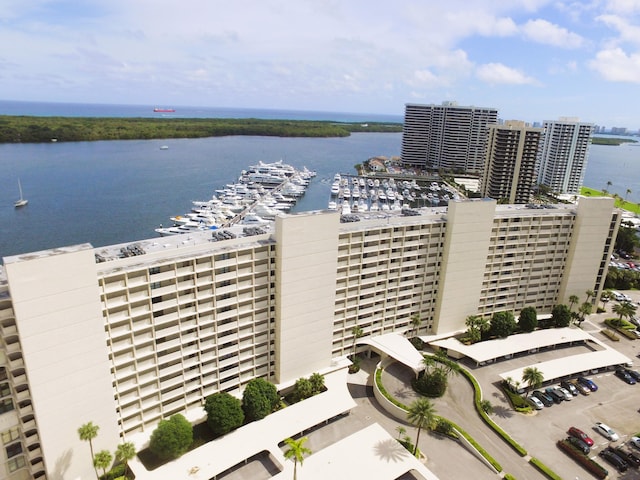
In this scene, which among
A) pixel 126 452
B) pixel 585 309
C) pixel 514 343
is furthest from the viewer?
pixel 585 309

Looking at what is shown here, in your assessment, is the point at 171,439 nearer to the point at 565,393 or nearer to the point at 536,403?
the point at 536,403

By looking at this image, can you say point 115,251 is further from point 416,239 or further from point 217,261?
point 416,239

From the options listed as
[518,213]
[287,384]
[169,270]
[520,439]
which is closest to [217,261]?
[169,270]

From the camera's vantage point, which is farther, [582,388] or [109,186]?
[109,186]

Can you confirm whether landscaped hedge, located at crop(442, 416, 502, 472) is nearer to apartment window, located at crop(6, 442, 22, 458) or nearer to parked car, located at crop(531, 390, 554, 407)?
parked car, located at crop(531, 390, 554, 407)

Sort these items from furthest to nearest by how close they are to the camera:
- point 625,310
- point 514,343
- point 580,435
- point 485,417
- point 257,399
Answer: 1. point 625,310
2. point 514,343
3. point 485,417
4. point 580,435
5. point 257,399

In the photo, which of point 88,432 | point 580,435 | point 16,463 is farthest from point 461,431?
point 16,463

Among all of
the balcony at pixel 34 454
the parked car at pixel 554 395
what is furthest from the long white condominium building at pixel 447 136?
the balcony at pixel 34 454
